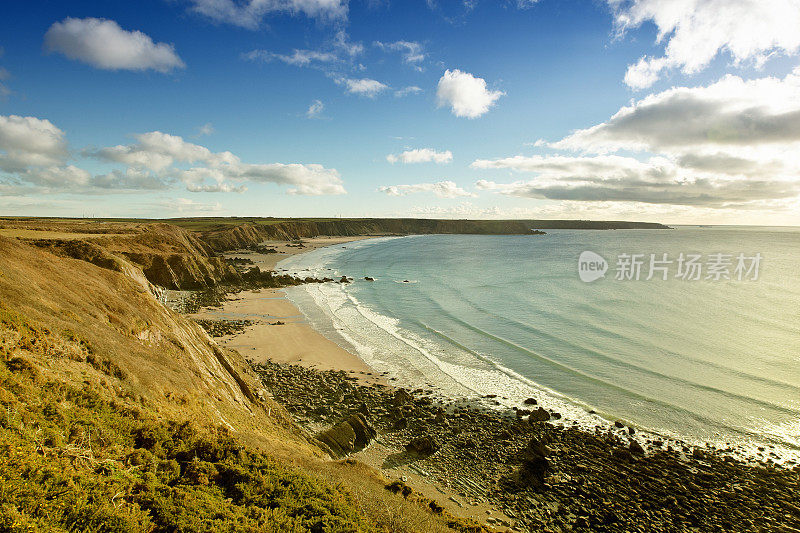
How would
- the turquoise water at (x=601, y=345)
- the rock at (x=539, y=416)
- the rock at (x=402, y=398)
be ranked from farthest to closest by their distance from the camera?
the turquoise water at (x=601, y=345) < the rock at (x=402, y=398) < the rock at (x=539, y=416)

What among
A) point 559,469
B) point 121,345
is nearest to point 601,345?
point 559,469

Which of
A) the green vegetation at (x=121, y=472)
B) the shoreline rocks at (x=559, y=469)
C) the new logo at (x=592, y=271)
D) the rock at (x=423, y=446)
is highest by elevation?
the green vegetation at (x=121, y=472)

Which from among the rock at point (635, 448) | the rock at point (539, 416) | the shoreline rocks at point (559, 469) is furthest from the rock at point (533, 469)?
the rock at point (635, 448)

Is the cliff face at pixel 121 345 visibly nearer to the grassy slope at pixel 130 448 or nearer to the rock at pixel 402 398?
the grassy slope at pixel 130 448

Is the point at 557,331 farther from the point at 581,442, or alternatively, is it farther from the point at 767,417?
the point at 581,442

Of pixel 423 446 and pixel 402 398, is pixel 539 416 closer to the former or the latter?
pixel 423 446

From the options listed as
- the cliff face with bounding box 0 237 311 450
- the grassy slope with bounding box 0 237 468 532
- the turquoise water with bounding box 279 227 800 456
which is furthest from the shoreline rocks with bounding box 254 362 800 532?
the grassy slope with bounding box 0 237 468 532
